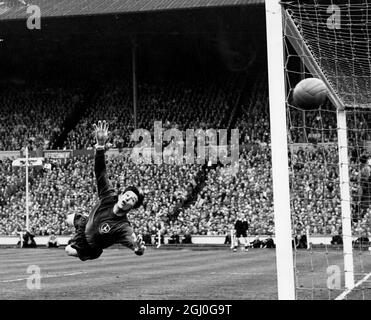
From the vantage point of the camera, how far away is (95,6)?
1221 inches

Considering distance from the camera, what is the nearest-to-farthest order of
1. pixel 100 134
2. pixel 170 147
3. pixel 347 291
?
1. pixel 100 134
2. pixel 347 291
3. pixel 170 147

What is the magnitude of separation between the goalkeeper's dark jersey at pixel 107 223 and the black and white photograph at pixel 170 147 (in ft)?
7.95

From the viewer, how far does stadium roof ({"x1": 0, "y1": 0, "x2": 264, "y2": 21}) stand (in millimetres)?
29281

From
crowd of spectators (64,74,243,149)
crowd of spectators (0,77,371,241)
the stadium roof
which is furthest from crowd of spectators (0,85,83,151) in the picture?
the stadium roof

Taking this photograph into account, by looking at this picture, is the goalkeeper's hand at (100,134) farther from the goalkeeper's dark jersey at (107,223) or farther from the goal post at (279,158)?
the goal post at (279,158)

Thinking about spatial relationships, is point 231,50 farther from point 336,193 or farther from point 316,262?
point 316,262

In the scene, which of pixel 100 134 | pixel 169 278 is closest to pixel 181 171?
pixel 169 278

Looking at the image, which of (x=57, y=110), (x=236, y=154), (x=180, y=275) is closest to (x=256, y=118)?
(x=236, y=154)

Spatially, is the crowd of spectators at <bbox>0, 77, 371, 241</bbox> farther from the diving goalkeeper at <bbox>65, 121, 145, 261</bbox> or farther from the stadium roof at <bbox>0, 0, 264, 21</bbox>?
the diving goalkeeper at <bbox>65, 121, 145, 261</bbox>

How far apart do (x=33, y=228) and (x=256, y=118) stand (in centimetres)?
1058

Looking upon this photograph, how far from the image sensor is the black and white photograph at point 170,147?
15.7 metres

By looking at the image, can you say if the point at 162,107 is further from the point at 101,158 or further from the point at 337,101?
the point at 101,158

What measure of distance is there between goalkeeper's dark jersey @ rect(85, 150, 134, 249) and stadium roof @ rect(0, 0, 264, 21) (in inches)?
767

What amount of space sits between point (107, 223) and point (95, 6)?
73.7 ft
